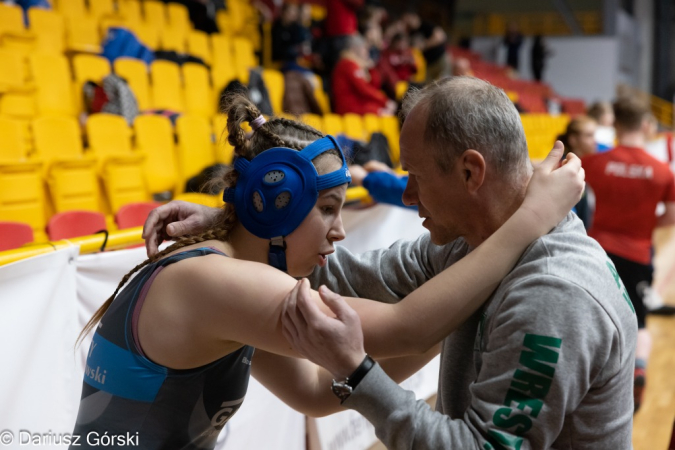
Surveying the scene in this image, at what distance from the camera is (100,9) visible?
7547 millimetres

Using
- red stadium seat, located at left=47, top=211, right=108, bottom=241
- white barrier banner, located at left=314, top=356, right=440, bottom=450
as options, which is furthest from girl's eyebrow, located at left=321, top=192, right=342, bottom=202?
red stadium seat, located at left=47, top=211, right=108, bottom=241

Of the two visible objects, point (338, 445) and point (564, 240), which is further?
point (338, 445)

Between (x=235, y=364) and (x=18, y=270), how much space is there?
0.70m

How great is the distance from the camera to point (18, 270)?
182cm

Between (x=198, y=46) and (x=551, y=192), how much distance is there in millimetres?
7618

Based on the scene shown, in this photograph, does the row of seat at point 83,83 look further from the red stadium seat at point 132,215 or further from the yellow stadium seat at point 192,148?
the red stadium seat at point 132,215

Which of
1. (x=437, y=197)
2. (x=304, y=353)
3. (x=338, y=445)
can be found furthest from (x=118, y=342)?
(x=338, y=445)

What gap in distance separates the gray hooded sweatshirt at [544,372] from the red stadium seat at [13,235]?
7.07ft

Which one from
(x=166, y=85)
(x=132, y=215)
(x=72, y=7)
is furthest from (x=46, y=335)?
(x=72, y=7)

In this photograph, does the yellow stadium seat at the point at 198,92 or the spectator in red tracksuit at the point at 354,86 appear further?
the spectator in red tracksuit at the point at 354,86

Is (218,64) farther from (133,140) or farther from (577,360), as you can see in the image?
(577,360)

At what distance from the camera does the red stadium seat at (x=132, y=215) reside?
3791mm

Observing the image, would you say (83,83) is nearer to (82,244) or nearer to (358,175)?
(358,175)

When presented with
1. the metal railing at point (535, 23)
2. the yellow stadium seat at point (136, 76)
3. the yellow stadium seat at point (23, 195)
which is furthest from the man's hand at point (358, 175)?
the metal railing at point (535, 23)
